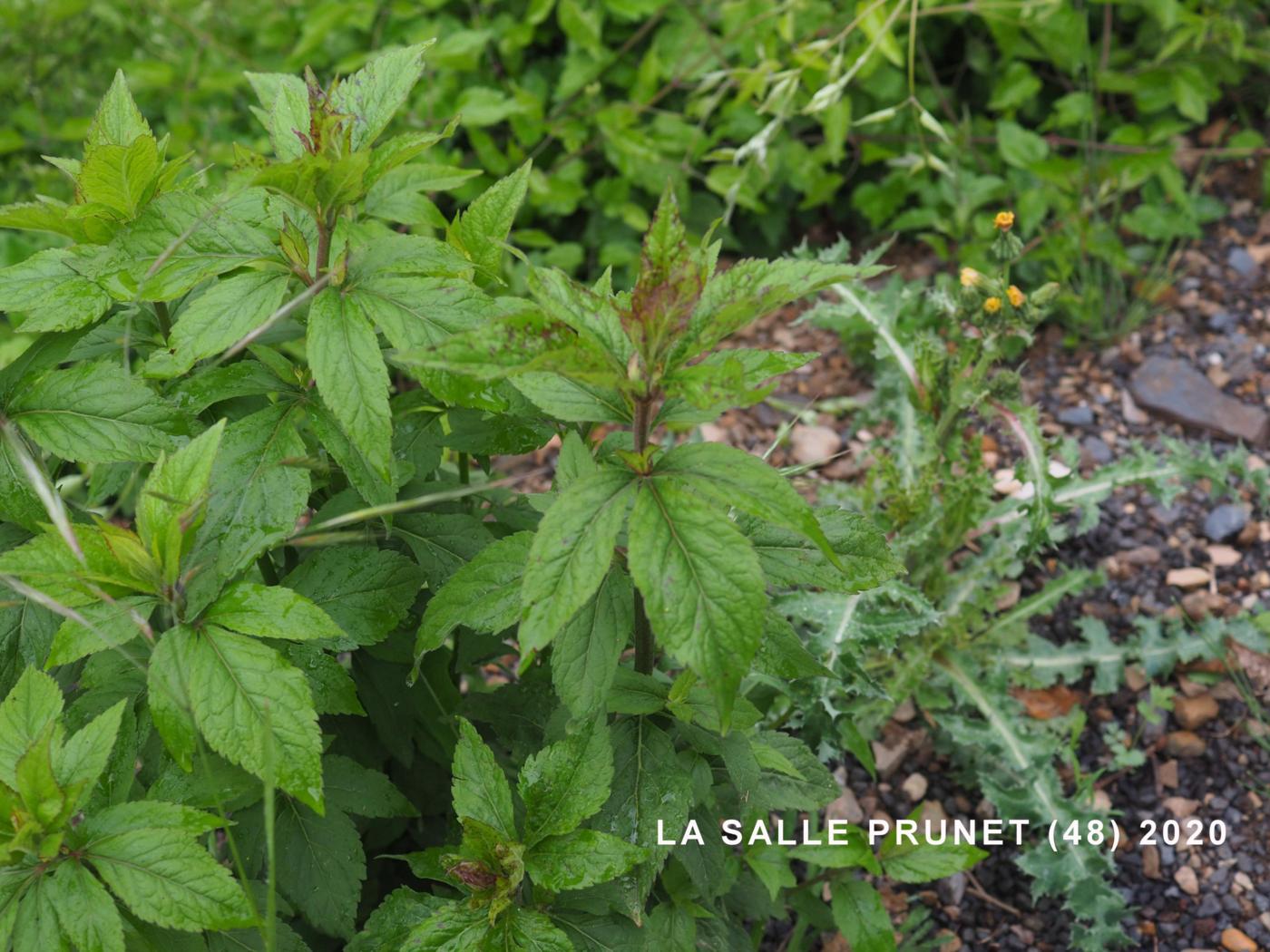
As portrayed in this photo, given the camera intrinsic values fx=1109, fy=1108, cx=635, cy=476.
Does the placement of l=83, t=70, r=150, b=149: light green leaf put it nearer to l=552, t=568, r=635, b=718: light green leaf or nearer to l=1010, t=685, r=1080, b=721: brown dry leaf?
l=552, t=568, r=635, b=718: light green leaf

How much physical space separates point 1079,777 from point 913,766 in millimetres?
408

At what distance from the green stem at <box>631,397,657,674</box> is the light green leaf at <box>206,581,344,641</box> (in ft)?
1.32

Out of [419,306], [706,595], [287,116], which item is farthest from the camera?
[287,116]

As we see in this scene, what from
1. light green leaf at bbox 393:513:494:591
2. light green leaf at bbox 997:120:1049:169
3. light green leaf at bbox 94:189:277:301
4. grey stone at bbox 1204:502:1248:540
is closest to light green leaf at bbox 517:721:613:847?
light green leaf at bbox 393:513:494:591

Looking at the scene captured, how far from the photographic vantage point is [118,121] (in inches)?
63.4

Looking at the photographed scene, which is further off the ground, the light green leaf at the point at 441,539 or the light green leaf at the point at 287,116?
the light green leaf at the point at 287,116

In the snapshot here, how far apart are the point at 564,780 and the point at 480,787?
0.38ft

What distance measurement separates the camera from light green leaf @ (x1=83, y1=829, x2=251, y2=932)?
1.28 meters

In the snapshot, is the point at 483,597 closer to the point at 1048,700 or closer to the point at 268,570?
the point at 268,570

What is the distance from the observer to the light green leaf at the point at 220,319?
1392 mm

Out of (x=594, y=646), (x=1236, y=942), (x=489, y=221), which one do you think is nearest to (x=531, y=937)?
(x=594, y=646)

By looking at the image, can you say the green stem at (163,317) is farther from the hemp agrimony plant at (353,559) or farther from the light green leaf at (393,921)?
the light green leaf at (393,921)

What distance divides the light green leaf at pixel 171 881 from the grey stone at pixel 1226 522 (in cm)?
277

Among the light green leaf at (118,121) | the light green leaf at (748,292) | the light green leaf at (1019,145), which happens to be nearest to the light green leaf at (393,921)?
the light green leaf at (748,292)
